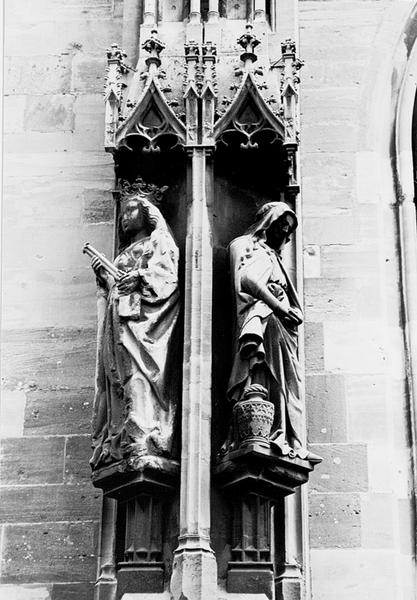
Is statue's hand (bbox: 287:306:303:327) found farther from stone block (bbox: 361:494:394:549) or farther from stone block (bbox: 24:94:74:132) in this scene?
stone block (bbox: 24:94:74:132)

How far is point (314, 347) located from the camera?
1016 cm

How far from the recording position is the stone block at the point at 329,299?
33.7ft

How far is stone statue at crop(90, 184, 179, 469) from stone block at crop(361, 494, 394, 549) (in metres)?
1.48

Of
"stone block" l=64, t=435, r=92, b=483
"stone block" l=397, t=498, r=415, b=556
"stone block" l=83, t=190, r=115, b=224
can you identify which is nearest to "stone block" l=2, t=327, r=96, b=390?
"stone block" l=64, t=435, r=92, b=483

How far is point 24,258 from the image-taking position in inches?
418

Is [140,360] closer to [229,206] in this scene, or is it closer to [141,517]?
[141,517]

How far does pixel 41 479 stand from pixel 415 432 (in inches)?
96.4

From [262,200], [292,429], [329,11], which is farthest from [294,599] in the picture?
[329,11]

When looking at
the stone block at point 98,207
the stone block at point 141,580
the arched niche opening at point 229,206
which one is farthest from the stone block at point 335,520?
the stone block at point 98,207

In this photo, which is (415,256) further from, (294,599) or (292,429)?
(294,599)

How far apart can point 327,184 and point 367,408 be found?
175 centimetres

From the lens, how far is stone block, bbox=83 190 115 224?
10.7 metres

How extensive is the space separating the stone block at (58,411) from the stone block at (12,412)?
36 mm

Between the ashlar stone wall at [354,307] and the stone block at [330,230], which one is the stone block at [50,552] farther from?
the stone block at [330,230]
